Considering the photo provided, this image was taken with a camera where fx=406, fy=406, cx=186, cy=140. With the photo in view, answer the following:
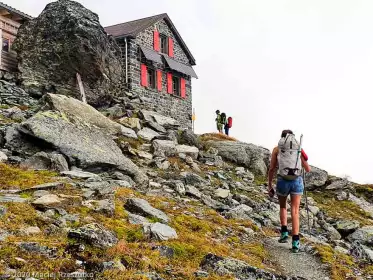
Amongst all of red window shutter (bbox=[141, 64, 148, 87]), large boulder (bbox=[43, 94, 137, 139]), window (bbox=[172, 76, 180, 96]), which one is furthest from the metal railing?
window (bbox=[172, 76, 180, 96])

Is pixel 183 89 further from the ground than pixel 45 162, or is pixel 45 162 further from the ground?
pixel 183 89

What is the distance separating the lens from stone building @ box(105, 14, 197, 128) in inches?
1325

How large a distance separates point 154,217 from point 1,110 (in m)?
13.3

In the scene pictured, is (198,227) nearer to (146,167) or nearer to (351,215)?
(146,167)

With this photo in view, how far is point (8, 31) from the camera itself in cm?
2798

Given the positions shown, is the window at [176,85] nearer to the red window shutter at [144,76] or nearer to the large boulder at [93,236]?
the red window shutter at [144,76]

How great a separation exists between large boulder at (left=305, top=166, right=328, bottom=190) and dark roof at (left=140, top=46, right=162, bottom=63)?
58.8ft

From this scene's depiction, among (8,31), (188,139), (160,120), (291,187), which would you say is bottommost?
(291,187)

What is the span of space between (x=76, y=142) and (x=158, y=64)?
25.1m

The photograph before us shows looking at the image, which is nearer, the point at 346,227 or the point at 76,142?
the point at 76,142

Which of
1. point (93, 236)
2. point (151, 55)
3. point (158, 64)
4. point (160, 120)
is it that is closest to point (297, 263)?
point (93, 236)

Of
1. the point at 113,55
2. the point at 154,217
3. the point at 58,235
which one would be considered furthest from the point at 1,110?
the point at 58,235

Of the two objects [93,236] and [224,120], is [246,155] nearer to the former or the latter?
[224,120]

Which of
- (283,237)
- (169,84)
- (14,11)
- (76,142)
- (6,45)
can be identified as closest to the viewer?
(283,237)
